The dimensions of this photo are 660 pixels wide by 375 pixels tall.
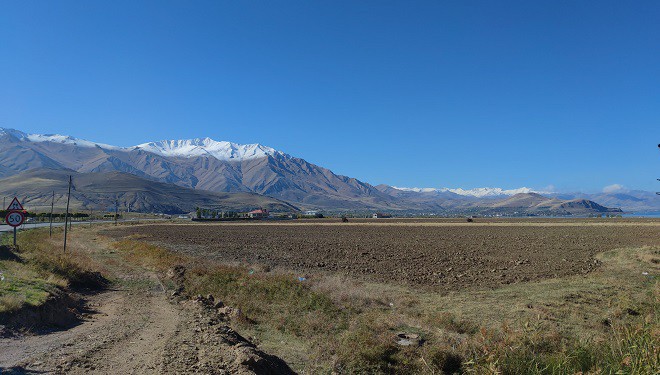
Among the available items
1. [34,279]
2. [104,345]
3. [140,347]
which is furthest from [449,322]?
[34,279]

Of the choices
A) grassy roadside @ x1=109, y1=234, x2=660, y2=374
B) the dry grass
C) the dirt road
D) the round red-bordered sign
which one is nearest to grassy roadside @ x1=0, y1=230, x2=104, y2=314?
the dry grass

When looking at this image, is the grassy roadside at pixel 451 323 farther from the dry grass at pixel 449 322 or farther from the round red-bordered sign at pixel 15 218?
the round red-bordered sign at pixel 15 218

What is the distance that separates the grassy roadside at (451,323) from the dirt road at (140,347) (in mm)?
1461

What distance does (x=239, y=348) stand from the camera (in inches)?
360

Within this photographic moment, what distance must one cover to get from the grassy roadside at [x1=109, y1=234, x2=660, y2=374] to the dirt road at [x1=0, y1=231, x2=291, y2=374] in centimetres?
146

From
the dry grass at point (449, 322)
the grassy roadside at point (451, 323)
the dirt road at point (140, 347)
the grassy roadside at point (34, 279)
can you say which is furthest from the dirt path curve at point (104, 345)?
the grassy roadside at point (451, 323)

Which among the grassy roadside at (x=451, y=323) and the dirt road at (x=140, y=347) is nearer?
the dirt road at (x=140, y=347)

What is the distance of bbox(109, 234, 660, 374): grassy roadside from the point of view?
27.0 feet

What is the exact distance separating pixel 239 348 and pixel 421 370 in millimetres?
4227

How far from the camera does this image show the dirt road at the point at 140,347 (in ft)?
25.7

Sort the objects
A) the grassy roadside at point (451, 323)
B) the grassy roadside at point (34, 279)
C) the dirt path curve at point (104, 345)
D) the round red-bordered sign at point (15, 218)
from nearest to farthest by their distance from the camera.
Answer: the dirt path curve at point (104, 345), the grassy roadside at point (451, 323), the grassy roadside at point (34, 279), the round red-bordered sign at point (15, 218)

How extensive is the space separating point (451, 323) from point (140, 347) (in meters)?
8.79

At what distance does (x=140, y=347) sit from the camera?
9180 mm

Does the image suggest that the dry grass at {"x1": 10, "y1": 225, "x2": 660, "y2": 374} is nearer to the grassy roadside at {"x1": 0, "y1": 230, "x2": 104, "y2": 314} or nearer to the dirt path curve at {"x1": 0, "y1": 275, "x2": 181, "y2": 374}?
the grassy roadside at {"x1": 0, "y1": 230, "x2": 104, "y2": 314}
